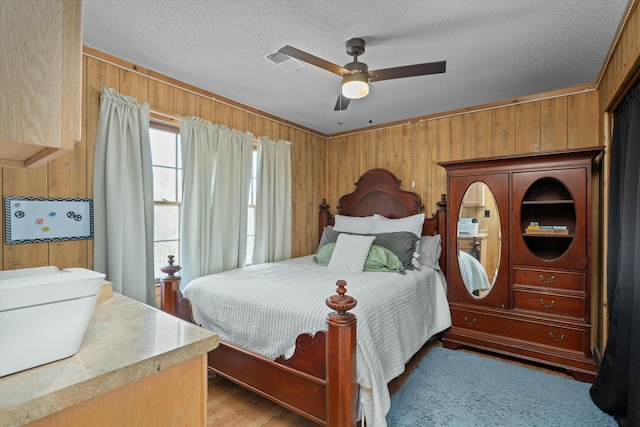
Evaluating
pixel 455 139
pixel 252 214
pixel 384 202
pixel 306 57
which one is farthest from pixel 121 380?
pixel 455 139

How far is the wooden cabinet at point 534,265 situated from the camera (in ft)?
8.29

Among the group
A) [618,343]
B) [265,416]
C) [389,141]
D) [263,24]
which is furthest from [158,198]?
[618,343]

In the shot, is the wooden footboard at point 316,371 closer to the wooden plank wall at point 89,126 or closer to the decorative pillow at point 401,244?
the wooden plank wall at point 89,126

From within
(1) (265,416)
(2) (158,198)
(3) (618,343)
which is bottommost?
(1) (265,416)

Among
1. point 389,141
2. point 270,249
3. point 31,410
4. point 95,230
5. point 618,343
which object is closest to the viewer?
point 31,410

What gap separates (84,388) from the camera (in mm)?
703

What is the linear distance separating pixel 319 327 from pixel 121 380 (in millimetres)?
1171

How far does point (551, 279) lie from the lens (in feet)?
8.66

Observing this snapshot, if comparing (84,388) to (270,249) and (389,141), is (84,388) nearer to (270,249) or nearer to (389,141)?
(270,249)

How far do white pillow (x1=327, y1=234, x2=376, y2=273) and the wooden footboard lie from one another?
1189mm

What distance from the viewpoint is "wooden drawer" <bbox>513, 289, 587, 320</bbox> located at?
2533 mm

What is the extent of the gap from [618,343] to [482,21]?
6.91 ft

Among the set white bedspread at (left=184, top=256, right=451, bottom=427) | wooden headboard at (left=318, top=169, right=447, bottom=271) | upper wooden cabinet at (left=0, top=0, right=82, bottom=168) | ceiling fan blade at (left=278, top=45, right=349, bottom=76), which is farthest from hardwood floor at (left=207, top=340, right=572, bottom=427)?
ceiling fan blade at (left=278, top=45, right=349, bottom=76)

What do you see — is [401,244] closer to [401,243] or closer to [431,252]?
[401,243]
